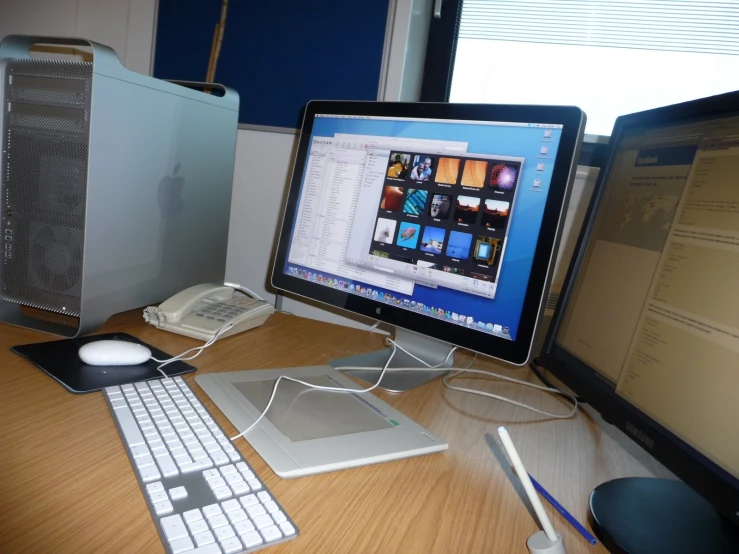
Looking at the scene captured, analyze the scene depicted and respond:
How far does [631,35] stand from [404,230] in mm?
894

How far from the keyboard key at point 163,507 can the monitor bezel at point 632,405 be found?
46 centimetres

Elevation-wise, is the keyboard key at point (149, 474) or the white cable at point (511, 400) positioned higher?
the white cable at point (511, 400)

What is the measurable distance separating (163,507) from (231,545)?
78 millimetres

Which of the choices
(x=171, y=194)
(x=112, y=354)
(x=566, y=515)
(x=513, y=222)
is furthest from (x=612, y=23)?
(x=112, y=354)

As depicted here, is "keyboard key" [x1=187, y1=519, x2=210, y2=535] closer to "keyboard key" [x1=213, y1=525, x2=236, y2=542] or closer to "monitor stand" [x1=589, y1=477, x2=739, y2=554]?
"keyboard key" [x1=213, y1=525, x2=236, y2=542]

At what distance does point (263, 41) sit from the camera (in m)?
Result: 1.35

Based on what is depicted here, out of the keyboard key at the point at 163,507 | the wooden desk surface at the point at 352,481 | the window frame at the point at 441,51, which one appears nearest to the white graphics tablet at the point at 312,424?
the wooden desk surface at the point at 352,481

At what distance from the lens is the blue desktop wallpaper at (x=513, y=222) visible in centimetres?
73

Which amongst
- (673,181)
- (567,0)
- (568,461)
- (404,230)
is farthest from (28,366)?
(567,0)

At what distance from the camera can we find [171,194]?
3.19 feet

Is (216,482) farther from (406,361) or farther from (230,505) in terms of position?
(406,361)

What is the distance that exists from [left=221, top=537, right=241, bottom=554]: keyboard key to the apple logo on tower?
0.68 meters

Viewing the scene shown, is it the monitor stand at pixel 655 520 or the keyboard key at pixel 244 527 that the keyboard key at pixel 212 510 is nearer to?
the keyboard key at pixel 244 527

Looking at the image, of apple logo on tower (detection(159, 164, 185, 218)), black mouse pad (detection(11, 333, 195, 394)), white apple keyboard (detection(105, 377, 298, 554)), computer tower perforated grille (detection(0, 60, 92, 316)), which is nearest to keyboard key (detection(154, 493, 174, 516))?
white apple keyboard (detection(105, 377, 298, 554))
